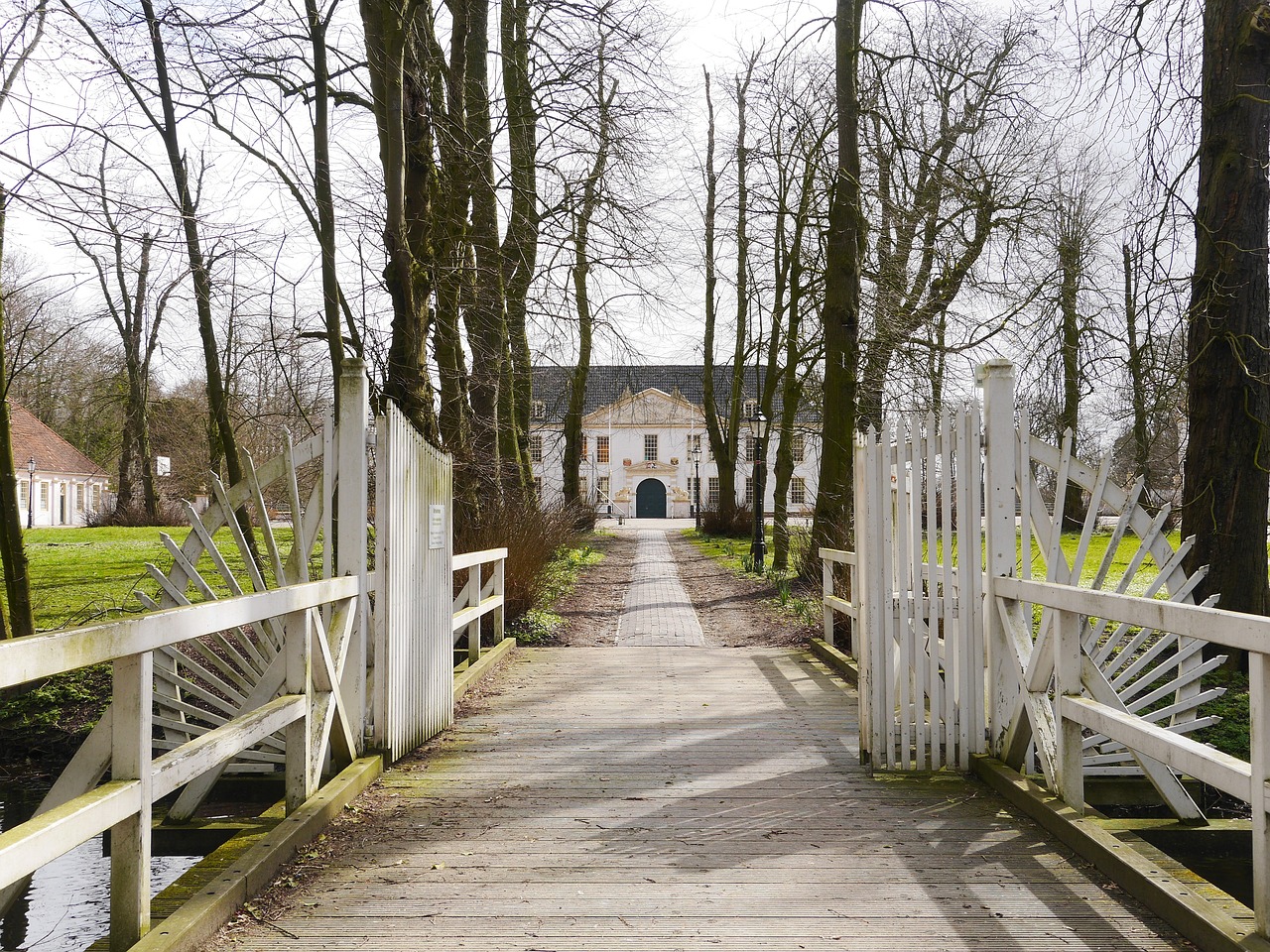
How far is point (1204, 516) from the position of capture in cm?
857

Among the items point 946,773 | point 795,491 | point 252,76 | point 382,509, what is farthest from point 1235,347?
point 795,491

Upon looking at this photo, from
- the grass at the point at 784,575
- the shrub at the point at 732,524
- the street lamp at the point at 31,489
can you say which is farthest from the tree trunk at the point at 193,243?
the street lamp at the point at 31,489

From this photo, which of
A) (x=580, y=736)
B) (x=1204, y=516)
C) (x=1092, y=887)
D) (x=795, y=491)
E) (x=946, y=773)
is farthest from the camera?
(x=795, y=491)

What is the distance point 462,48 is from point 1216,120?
8686mm

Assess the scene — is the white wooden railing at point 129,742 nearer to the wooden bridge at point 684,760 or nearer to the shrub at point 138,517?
the wooden bridge at point 684,760

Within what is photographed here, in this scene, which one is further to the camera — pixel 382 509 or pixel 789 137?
pixel 789 137

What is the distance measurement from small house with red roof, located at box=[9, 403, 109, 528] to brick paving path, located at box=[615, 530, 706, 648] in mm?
31280

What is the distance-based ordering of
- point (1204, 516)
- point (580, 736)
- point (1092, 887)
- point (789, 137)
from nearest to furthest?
point (1092, 887) < point (580, 736) < point (1204, 516) < point (789, 137)

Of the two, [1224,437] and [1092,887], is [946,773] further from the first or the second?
[1224,437]

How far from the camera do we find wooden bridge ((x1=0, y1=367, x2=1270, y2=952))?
3504 mm

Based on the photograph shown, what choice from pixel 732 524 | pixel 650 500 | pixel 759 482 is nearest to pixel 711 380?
pixel 732 524

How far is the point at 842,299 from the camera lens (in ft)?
49.6

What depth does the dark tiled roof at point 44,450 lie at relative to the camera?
4719 centimetres

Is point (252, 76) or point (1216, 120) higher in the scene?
point (252, 76)
